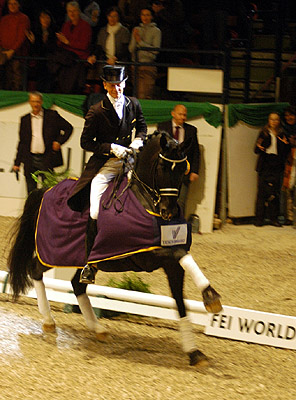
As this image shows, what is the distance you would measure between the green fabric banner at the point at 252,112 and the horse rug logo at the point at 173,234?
19.4 ft

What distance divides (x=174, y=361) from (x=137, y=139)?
1.71 metres

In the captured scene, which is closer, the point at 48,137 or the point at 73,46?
the point at 48,137

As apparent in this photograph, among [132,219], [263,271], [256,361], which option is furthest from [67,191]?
[263,271]

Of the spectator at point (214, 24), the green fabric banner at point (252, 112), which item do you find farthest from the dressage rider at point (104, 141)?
the spectator at point (214, 24)

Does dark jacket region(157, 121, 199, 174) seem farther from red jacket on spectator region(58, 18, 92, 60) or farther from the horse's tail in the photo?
the horse's tail

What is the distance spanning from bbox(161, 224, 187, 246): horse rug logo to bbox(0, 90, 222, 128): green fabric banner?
5.61 metres

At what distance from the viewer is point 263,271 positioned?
28.4 ft

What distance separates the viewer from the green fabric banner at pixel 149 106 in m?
10.9

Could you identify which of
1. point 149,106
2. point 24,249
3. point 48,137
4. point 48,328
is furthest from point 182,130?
point 48,328

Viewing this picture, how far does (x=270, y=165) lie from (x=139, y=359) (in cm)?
645

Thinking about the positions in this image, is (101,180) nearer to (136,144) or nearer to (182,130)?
(136,144)

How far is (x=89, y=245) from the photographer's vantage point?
19.0 ft

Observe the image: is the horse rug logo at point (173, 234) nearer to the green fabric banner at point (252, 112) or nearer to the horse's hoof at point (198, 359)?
the horse's hoof at point (198, 359)

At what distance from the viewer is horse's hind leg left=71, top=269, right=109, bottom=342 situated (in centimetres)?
599
